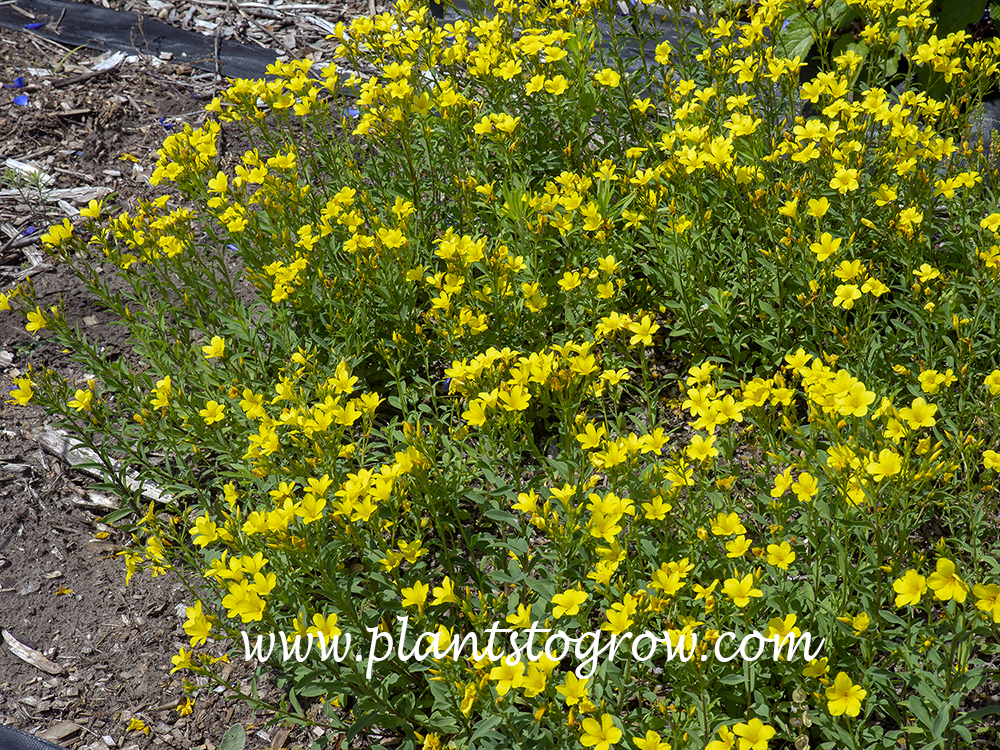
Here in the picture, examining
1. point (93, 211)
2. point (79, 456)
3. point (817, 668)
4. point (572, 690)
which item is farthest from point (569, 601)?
point (93, 211)

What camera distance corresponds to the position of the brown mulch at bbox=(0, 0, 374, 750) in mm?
3045

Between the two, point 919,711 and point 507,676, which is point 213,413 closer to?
point 507,676

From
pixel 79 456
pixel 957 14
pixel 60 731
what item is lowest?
pixel 60 731

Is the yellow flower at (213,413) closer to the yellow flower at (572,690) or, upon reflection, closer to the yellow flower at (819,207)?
the yellow flower at (572,690)

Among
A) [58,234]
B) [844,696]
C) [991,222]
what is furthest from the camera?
[58,234]

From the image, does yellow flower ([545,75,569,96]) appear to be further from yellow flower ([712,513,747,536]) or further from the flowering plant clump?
yellow flower ([712,513,747,536])

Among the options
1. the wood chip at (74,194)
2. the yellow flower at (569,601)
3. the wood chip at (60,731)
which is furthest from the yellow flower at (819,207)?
the wood chip at (74,194)

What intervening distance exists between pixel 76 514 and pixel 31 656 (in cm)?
70

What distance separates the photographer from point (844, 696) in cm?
225

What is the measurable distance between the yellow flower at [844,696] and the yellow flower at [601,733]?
0.61 m

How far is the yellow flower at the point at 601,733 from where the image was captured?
6.93 ft

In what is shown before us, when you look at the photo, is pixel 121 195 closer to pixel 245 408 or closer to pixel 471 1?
pixel 471 1

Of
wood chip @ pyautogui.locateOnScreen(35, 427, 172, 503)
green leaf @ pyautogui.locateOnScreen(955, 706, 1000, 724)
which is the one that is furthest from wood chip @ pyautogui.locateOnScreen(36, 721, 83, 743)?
green leaf @ pyautogui.locateOnScreen(955, 706, 1000, 724)

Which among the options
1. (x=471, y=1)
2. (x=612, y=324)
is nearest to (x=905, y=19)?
(x=612, y=324)
